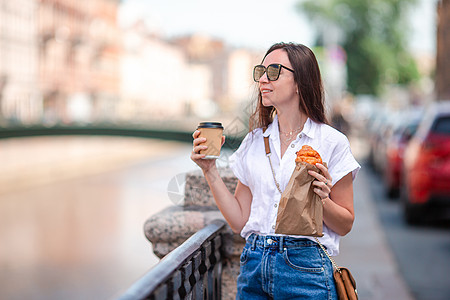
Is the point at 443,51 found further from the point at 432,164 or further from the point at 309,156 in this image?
the point at 309,156

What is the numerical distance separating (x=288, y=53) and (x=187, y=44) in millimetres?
169812

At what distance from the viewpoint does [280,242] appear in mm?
2459

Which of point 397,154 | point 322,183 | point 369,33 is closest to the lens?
point 322,183

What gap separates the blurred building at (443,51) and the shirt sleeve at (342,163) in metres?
45.0

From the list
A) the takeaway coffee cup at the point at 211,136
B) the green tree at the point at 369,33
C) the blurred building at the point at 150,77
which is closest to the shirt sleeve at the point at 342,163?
the takeaway coffee cup at the point at 211,136

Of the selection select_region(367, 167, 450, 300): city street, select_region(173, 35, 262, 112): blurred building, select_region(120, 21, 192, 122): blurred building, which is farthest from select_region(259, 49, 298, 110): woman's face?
select_region(173, 35, 262, 112): blurred building

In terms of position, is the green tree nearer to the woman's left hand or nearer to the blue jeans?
the blue jeans

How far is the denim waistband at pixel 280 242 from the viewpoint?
2.46 meters

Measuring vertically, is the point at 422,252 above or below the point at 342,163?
below

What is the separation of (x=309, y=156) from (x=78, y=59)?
240 ft

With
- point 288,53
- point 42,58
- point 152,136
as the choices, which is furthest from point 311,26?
point 288,53

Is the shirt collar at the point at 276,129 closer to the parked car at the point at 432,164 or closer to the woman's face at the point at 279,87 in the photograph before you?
the woman's face at the point at 279,87

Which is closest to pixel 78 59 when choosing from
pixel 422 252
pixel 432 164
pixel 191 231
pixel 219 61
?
pixel 432 164

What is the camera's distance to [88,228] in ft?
44.5
